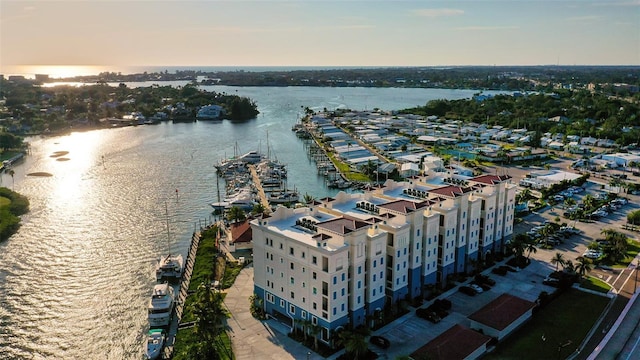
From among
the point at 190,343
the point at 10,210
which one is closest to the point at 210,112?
the point at 10,210

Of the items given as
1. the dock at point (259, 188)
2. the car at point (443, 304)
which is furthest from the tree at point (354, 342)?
the dock at point (259, 188)

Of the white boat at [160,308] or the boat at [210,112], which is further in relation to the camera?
the boat at [210,112]

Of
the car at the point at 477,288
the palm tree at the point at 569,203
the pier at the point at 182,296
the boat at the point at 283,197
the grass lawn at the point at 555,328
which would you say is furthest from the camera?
the boat at the point at 283,197

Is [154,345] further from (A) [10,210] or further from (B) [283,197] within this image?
(A) [10,210]

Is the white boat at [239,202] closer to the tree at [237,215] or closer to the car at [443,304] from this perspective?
the tree at [237,215]

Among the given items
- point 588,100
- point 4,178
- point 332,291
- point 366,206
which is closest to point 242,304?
point 332,291

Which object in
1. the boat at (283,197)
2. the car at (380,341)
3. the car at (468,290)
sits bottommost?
the car at (380,341)

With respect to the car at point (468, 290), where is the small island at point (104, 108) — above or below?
above

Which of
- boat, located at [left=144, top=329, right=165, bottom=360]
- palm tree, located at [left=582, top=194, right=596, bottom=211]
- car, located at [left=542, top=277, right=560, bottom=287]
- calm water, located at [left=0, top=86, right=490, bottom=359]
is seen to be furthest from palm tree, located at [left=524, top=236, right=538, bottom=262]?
calm water, located at [left=0, top=86, right=490, bottom=359]
